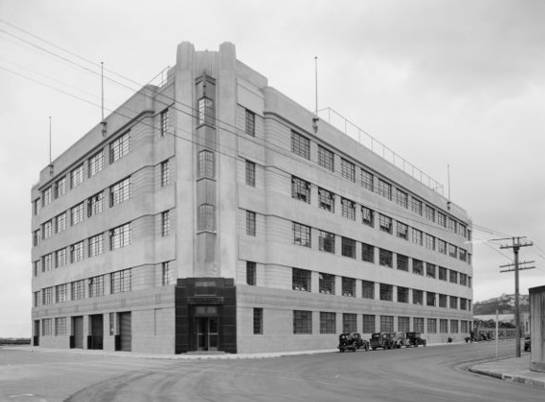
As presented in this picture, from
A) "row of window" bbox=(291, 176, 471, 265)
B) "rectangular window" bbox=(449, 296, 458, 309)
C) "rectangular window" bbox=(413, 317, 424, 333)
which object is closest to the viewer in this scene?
"row of window" bbox=(291, 176, 471, 265)

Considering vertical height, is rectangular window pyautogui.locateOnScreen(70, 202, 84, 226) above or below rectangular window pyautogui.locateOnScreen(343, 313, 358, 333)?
above

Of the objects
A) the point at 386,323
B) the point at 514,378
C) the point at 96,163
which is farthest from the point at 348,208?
the point at 514,378

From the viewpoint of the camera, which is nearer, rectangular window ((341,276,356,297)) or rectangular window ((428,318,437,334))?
rectangular window ((341,276,356,297))

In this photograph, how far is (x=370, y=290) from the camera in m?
67.2

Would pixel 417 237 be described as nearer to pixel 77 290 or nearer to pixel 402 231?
pixel 402 231

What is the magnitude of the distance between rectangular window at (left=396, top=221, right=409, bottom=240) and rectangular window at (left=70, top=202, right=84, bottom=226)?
3524 cm

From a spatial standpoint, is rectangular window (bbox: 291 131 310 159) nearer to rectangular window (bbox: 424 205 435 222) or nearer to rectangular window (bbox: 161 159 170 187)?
rectangular window (bbox: 161 159 170 187)

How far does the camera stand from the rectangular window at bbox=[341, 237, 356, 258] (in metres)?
62.5

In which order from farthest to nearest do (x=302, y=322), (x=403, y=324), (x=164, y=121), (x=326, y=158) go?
1. (x=403, y=324)
2. (x=326, y=158)
3. (x=302, y=322)
4. (x=164, y=121)

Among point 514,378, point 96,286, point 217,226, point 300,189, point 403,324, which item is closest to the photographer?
point 514,378

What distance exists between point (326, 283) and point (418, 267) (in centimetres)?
2594

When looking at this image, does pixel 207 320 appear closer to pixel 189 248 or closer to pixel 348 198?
pixel 189 248

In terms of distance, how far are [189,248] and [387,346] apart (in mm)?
20305

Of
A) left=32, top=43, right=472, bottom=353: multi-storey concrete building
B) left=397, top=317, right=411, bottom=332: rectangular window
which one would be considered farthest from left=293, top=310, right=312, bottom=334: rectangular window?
left=397, top=317, right=411, bottom=332: rectangular window
